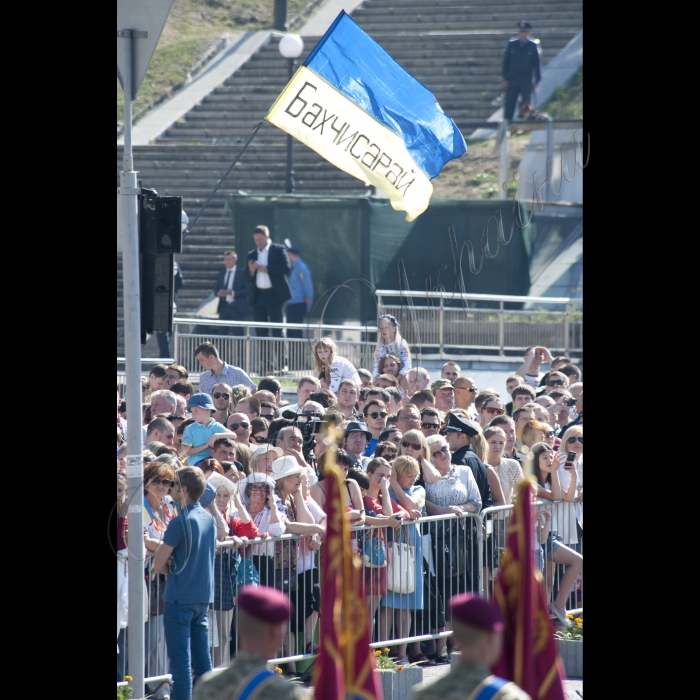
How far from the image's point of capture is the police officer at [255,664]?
17.1 feet

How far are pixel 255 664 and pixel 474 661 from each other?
876 millimetres

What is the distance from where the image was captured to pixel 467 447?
35.0 feet

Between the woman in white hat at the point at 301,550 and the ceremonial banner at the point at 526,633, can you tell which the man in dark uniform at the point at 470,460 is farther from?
the ceremonial banner at the point at 526,633

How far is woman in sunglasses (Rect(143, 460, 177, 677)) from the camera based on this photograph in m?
8.48

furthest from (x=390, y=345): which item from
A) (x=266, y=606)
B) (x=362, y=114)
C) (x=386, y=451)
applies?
(x=266, y=606)

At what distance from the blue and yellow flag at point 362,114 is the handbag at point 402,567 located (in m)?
3.46

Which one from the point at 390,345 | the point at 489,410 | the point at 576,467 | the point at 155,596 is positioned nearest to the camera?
the point at 155,596

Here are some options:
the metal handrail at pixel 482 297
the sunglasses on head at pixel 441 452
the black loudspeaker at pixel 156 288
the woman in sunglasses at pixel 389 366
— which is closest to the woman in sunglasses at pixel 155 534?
the black loudspeaker at pixel 156 288

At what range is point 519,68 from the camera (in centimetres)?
2591

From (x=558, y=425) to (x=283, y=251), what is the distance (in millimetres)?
6134

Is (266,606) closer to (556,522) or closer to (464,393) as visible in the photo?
(556,522)
